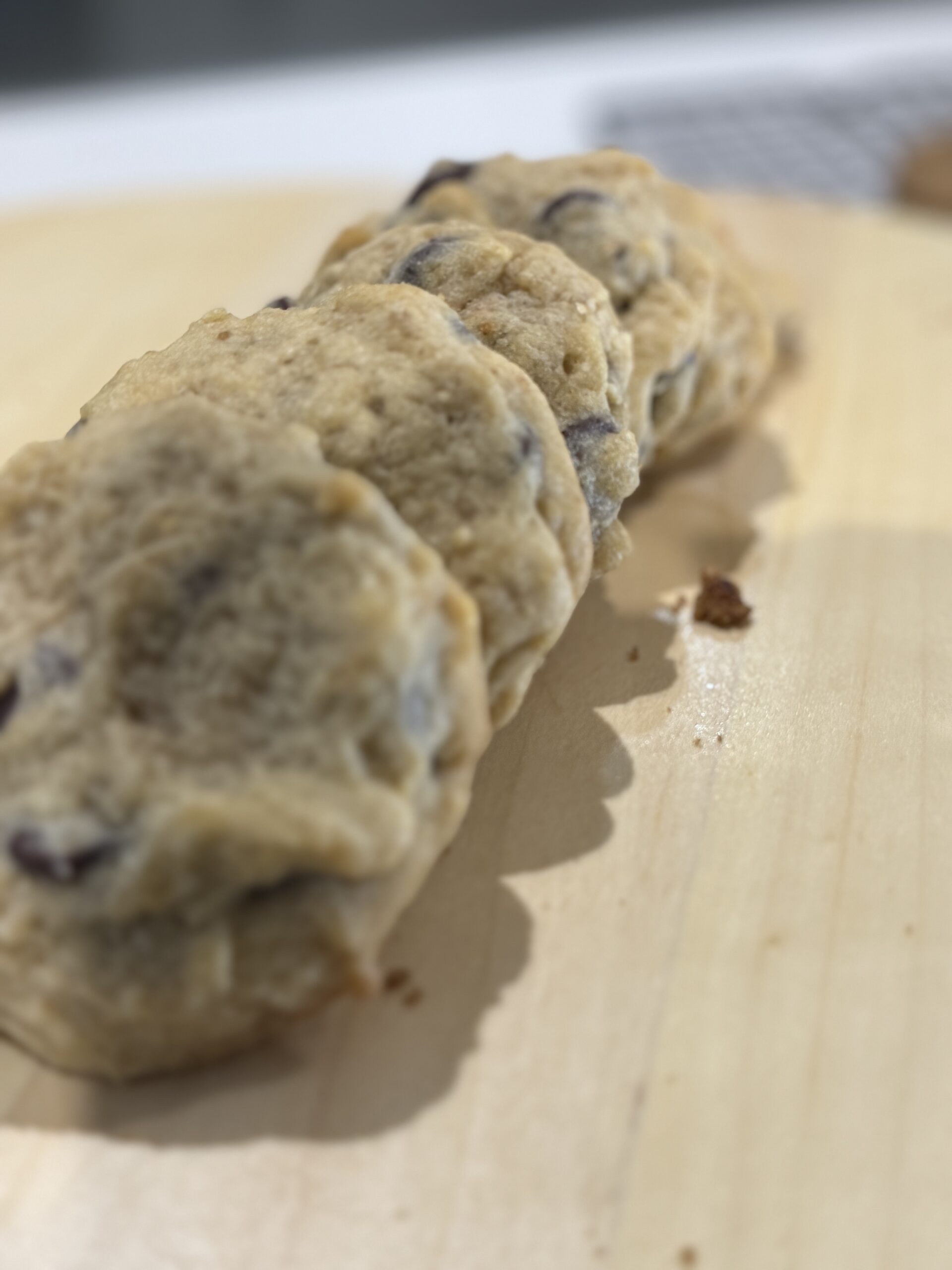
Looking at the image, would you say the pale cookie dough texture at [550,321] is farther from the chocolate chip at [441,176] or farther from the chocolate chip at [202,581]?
the chocolate chip at [202,581]

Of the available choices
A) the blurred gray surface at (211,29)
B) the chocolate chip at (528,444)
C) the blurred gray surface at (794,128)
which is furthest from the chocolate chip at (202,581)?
the blurred gray surface at (211,29)

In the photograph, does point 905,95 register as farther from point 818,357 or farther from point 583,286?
point 583,286

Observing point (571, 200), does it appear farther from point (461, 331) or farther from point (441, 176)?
point (461, 331)

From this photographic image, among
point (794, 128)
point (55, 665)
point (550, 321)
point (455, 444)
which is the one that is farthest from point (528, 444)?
point (794, 128)

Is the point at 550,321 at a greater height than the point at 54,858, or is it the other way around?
the point at 550,321

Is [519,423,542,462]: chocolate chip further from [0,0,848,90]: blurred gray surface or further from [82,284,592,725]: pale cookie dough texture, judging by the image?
[0,0,848,90]: blurred gray surface

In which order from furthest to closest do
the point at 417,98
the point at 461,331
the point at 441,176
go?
1. the point at 417,98
2. the point at 441,176
3. the point at 461,331

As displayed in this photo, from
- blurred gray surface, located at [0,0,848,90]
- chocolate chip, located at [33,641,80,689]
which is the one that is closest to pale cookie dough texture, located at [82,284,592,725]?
chocolate chip, located at [33,641,80,689]
